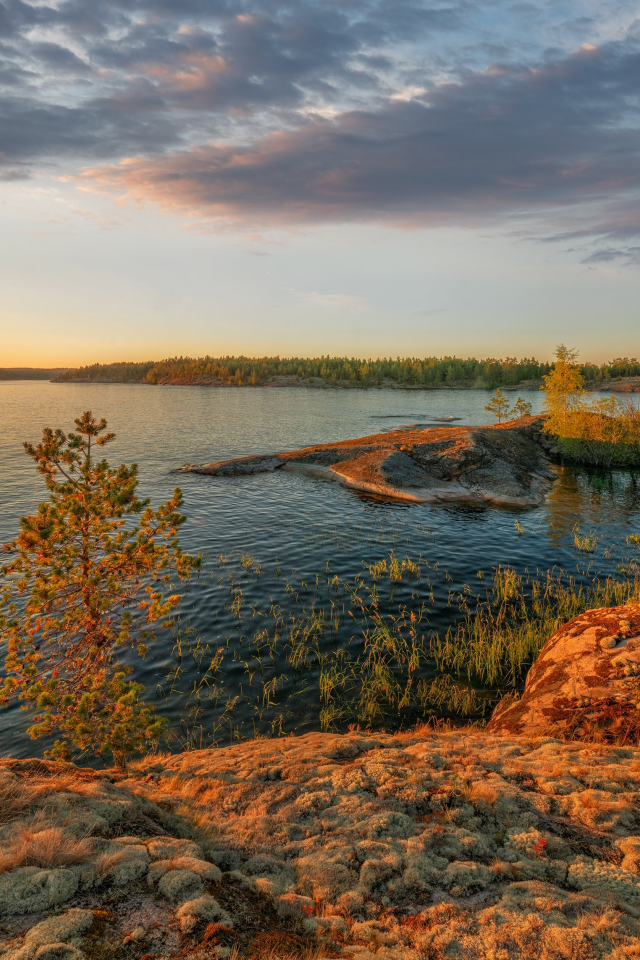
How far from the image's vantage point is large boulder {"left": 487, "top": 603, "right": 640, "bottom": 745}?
8.46 metres

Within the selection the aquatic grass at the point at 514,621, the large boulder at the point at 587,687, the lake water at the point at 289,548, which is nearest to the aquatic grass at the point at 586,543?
the lake water at the point at 289,548

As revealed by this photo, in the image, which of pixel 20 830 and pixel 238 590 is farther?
pixel 238 590

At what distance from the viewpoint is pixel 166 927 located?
3.72m

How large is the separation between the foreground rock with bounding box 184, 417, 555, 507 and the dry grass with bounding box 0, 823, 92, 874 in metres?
27.1

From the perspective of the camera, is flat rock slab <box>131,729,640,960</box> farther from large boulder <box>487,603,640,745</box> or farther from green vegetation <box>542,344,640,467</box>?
green vegetation <box>542,344,640,467</box>

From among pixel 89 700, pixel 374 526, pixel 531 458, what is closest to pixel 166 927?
pixel 89 700

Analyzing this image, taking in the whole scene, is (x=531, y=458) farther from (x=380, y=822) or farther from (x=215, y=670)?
(x=380, y=822)

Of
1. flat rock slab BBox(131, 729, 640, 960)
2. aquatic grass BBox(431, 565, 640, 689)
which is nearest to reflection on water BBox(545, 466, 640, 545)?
aquatic grass BBox(431, 565, 640, 689)

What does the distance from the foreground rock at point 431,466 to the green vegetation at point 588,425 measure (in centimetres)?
364

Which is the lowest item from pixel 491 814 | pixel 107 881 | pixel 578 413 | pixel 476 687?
pixel 476 687

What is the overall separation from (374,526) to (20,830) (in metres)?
21.4

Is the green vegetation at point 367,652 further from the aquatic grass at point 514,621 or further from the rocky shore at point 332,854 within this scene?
the rocky shore at point 332,854

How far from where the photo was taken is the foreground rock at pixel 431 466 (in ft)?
101

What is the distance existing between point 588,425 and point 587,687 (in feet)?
131
